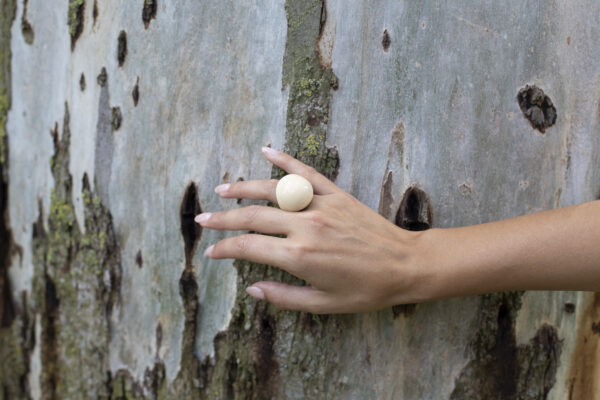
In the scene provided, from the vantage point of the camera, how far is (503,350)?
139 cm

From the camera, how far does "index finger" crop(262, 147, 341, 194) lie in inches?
48.9

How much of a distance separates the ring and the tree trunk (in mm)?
174

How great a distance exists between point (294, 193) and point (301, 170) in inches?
4.4

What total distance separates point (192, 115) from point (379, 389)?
41.0 inches

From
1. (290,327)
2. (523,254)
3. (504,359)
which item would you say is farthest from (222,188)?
(504,359)

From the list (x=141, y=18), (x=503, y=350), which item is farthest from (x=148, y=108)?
(x=503, y=350)

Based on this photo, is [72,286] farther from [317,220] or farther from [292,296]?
[317,220]

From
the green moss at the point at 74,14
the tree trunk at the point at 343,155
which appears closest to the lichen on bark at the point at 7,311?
the green moss at the point at 74,14

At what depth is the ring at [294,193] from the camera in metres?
1.16

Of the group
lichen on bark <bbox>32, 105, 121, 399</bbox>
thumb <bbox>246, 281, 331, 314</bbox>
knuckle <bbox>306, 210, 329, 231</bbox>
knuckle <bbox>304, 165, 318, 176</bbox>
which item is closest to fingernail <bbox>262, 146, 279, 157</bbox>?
knuckle <bbox>304, 165, 318, 176</bbox>

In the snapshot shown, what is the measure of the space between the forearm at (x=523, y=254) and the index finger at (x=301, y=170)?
0.31 m

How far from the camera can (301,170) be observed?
125 cm

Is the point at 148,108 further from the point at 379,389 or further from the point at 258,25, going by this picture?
the point at 379,389

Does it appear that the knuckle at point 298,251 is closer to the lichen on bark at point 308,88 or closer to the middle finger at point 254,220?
the middle finger at point 254,220
